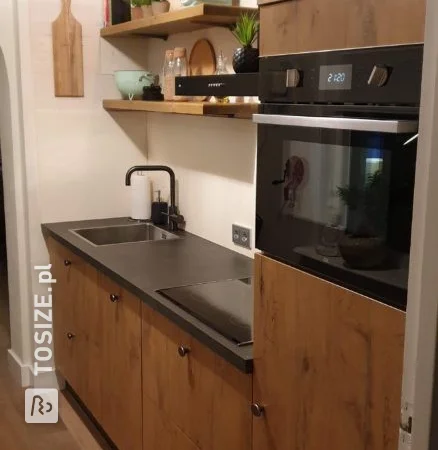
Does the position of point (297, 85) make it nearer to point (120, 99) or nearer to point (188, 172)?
point (188, 172)

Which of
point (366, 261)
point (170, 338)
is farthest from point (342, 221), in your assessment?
point (170, 338)

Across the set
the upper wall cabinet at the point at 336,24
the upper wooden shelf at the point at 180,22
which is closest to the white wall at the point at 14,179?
the upper wooden shelf at the point at 180,22

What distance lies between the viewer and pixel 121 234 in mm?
3316

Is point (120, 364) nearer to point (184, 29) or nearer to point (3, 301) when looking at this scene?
point (184, 29)

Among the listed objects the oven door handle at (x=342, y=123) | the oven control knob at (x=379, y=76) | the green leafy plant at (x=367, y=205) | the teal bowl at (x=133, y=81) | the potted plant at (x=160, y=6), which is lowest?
the green leafy plant at (x=367, y=205)

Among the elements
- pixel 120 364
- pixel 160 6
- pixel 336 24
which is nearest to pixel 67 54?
pixel 160 6

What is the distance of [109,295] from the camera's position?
2.58 m

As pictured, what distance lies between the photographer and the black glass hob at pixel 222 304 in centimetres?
183

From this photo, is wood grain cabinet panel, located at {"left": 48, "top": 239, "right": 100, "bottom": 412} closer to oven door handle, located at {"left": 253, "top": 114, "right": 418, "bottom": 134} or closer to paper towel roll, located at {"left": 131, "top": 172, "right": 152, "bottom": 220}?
paper towel roll, located at {"left": 131, "top": 172, "right": 152, "bottom": 220}

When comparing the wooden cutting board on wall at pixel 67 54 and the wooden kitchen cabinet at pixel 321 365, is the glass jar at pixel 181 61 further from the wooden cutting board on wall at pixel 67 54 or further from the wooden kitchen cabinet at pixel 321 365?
the wooden kitchen cabinet at pixel 321 365

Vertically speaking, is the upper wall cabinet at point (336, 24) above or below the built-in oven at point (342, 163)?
above

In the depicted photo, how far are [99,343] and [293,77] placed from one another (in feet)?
5.86

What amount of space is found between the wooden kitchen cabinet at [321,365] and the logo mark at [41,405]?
186cm

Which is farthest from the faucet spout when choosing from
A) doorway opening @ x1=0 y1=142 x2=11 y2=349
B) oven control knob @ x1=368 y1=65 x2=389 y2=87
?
oven control knob @ x1=368 y1=65 x2=389 y2=87
